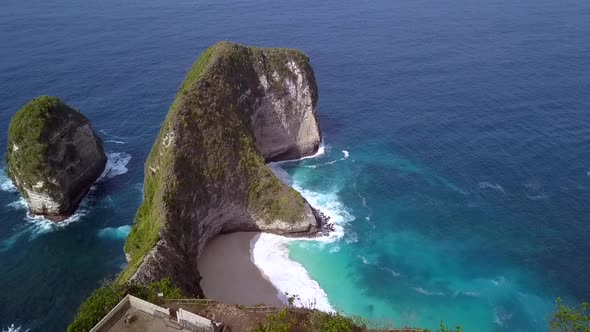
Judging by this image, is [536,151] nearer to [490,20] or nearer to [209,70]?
[209,70]

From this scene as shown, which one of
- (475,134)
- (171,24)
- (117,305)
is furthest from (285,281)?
(171,24)

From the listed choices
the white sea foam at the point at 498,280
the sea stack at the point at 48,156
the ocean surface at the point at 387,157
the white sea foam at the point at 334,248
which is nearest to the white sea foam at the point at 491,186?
the ocean surface at the point at 387,157

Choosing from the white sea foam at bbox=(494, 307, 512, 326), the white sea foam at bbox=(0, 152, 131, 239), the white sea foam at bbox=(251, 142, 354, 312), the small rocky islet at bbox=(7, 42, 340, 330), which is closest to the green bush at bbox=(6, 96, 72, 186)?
the small rocky islet at bbox=(7, 42, 340, 330)

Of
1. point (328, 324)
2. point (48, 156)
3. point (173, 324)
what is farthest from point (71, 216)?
point (328, 324)

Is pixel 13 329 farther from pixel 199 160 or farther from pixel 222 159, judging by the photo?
pixel 222 159

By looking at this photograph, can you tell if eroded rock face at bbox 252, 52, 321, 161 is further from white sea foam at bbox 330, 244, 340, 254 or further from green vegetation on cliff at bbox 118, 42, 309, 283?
white sea foam at bbox 330, 244, 340, 254
